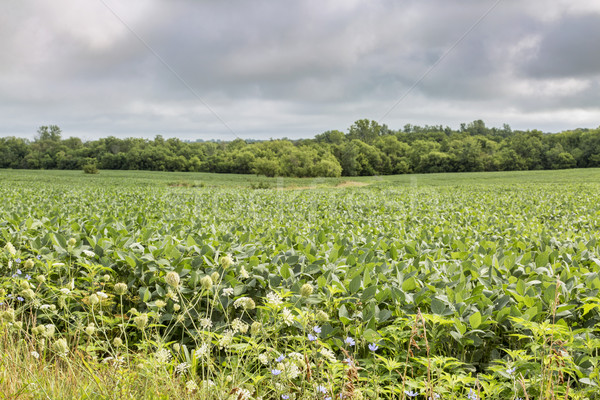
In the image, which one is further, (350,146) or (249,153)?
(350,146)

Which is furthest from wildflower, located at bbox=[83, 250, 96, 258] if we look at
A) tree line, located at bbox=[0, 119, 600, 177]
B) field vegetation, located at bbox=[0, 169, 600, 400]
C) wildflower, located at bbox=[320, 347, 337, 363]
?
tree line, located at bbox=[0, 119, 600, 177]

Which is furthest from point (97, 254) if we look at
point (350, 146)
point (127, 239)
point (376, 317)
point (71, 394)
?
point (350, 146)

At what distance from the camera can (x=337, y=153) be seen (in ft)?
230

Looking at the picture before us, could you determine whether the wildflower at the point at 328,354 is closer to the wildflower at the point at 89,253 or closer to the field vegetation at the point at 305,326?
the field vegetation at the point at 305,326

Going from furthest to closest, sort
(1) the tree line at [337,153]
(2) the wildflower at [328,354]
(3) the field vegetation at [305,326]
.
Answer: (1) the tree line at [337,153] < (3) the field vegetation at [305,326] < (2) the wildflower at [328,354]

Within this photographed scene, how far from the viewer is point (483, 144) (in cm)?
8819

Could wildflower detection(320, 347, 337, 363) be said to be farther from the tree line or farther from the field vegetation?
the tree line

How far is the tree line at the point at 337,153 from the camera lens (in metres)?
67.2

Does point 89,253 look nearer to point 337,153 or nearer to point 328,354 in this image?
point 328,354

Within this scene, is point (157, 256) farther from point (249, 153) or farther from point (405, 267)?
point (249, 153)

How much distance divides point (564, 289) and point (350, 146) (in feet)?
244

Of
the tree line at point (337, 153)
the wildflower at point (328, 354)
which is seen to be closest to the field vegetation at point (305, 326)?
the wildflower at point (328, 354)

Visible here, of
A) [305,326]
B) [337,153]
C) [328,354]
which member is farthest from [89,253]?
[337,153]

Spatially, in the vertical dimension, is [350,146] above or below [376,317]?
above
